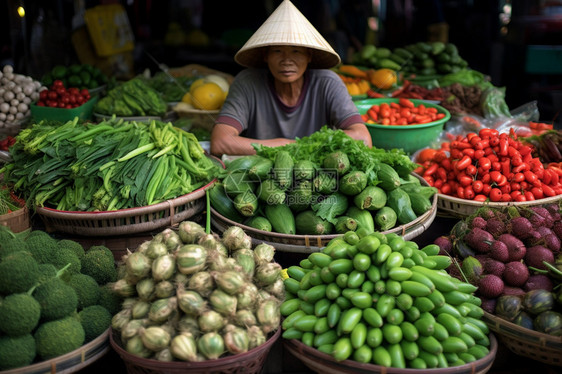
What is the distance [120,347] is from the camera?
1805 millimetres

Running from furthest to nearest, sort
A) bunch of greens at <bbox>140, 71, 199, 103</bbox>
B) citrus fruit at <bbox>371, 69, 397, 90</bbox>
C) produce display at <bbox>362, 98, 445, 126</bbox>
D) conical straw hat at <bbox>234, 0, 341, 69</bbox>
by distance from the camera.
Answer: citrus fruit at <bbox>371, 69, 397, 90</bbox> < bunch of greens at <bbox>140, 71, 199, 103</bbox> < produce display at <bbox>362, 98, 445, 126</bbox> < conical straw hat at <bbox>234, 0, 341, 69</bbox>

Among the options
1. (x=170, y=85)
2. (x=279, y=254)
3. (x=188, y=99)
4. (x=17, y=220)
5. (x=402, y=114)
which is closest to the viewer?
(x=17, y=220)

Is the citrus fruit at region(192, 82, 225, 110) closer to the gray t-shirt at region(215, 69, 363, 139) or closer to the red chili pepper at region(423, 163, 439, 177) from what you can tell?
the gray t-shirt at region(215, 69, 363, 139)

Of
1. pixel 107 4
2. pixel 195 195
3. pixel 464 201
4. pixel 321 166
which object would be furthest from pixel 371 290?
pixel 107 4

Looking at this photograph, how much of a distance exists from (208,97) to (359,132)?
159 cm

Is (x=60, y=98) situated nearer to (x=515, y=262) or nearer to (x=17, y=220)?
(x=17, y=220)

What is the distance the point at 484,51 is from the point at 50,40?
5.75 m

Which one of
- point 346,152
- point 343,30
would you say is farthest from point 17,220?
point 343,30

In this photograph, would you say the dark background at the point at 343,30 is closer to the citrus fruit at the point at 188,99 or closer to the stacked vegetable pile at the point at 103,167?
the citrus fruit at the point at 188,99

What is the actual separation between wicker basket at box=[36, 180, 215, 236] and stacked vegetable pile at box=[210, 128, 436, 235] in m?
0.24

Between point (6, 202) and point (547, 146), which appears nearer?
point (6, 202)

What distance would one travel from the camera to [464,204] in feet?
10.3

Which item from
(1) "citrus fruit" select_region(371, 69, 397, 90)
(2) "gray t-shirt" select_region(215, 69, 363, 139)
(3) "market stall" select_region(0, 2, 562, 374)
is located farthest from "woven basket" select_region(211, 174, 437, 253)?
(1) "citrus fruit" select_region(371, 69, 397, 90)

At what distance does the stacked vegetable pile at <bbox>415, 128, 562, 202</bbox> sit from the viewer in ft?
10.4
